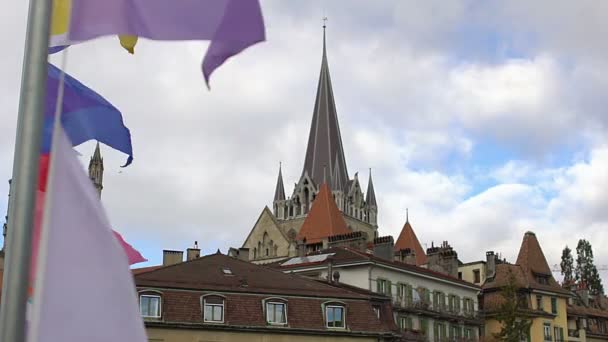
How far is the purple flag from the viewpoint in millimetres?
7902

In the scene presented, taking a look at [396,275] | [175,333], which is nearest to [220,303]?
[175,333]

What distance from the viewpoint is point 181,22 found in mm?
8266

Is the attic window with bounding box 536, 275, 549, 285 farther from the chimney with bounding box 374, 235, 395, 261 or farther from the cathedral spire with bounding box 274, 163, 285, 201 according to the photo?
the cathedral spire with bounding box 274, 163, 285, 201

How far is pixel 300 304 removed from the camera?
52.2m

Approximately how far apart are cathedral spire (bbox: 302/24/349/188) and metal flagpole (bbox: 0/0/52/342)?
149939mm

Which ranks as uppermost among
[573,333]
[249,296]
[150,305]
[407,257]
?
[407,257]

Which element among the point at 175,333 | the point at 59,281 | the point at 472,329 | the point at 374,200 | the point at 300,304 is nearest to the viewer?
the point at 59,281

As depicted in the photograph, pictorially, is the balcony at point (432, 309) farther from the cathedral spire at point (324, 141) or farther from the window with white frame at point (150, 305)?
the cathedral spire at point (324, 141)

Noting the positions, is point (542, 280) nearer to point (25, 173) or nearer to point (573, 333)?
point (573, 333)

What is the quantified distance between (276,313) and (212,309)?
3.94 m

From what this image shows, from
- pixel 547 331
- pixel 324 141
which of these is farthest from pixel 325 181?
pixel 547 331

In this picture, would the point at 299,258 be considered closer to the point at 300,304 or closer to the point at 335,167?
the point at 300,304

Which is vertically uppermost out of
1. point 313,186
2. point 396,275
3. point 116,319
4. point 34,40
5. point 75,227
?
point 313,186

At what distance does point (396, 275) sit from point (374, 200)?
350ft
